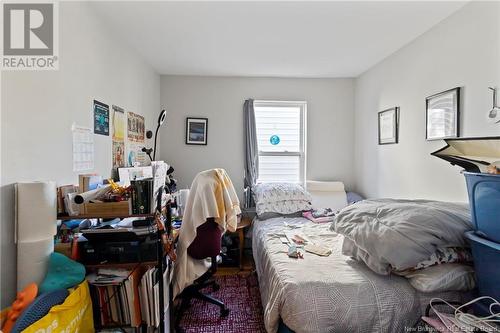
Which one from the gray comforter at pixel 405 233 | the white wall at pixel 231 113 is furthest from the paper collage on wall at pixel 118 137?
the gray comforter at pixel 405 233

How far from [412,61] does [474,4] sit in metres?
0.69

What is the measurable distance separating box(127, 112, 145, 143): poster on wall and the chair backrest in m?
1.24

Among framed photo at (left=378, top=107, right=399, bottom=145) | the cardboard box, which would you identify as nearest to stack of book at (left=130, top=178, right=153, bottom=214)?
the cardboard box

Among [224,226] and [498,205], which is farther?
[224,226]

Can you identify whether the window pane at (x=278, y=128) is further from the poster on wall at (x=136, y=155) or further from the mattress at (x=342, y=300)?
the mattress at (x=342, y=300)

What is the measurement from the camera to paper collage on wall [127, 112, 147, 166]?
2.66 m

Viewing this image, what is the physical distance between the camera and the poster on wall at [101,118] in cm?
202

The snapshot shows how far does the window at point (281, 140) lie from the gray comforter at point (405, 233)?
212 centimetres

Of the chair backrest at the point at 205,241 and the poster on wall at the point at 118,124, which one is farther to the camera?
the poster on wall at the point at 118,124

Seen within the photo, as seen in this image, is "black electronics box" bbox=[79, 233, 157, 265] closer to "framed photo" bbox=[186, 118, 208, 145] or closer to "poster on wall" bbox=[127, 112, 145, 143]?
"poster on wall" bbox=[127, 112, 145, 143]

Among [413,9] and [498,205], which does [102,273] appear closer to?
[498,205]

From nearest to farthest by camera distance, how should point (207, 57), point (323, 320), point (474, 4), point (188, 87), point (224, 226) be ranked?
point (323, 320) < point (474, 4) < point (224, 226) < point (207, 57) < point (188, 87)

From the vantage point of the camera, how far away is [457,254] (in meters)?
1.50

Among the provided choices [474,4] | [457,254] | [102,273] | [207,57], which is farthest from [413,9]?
[102,273]
